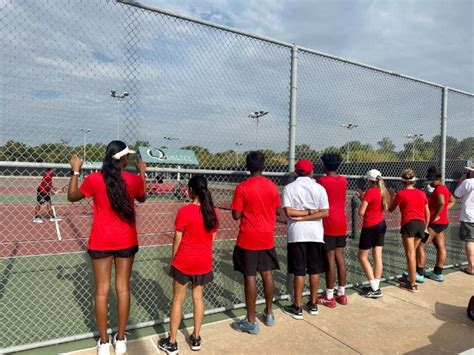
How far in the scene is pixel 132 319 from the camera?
402cm

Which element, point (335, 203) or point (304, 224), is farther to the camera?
point (335, 203)

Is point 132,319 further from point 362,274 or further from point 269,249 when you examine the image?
point 362,274

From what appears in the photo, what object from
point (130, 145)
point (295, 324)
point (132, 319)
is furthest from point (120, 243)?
point (295, 324)

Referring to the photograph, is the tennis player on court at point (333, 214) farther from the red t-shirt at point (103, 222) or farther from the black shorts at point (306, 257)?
the red t-shirt at point (103, 222)

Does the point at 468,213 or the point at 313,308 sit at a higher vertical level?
→ the point at 468,213

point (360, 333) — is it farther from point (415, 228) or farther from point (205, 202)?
point (205, 202)

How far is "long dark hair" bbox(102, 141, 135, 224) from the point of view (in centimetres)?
295

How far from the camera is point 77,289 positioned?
4996 millimetres

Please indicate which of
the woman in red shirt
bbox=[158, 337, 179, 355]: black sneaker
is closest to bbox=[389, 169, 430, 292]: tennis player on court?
the woman in red shirt

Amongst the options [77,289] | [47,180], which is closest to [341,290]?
[77,289]

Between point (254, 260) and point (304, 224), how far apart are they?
74cm

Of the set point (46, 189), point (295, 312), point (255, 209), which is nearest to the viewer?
point (255, 209)

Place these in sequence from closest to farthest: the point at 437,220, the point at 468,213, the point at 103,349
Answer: the point at 103,349 → the point at 437,220 → the point at 468,213

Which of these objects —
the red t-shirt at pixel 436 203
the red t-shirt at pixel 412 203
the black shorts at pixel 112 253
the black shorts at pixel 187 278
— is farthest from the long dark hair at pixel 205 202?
the red t-shirt at pixel 436 203
